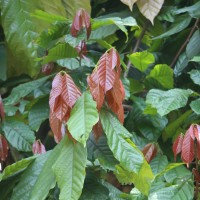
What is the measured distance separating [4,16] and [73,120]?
96 centimetres

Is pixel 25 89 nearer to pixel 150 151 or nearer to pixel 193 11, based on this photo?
pixel 150 151

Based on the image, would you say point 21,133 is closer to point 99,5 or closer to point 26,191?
point 26,191

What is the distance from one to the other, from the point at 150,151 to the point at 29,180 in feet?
1.60

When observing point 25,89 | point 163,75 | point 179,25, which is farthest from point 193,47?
point 25,89

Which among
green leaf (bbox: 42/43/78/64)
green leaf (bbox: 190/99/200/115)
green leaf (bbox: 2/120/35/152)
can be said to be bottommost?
green leaf (bbox: 2/120/35/152)

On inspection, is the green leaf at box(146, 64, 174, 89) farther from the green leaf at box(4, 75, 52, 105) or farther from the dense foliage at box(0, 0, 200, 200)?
the green leaf at box(4, 75, 52, 105)

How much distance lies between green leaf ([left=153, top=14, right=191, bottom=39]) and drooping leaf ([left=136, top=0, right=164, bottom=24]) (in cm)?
8

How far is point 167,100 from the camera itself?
1.47 metres

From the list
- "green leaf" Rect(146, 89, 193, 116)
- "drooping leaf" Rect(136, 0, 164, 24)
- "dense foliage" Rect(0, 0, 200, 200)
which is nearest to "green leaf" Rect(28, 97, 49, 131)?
"dense foliage" Rect(0, 0, 200, 200)

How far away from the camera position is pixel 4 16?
1.82 metres

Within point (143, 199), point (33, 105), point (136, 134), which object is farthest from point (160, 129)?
point (143, 199)

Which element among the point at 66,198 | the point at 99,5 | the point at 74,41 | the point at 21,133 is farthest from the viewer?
the point at 99,5

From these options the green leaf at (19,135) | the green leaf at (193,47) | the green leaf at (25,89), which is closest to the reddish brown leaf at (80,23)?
the green leaf at (25,89)

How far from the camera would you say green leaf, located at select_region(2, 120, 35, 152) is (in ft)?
4.81
